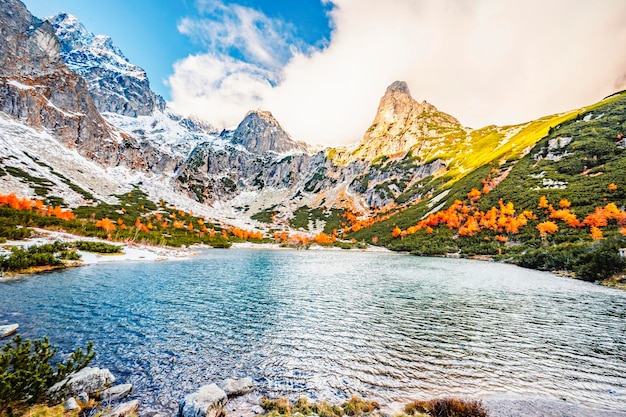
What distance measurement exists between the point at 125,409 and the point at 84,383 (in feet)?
8.31

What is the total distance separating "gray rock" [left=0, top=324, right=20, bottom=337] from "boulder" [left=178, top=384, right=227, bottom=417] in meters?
14.0

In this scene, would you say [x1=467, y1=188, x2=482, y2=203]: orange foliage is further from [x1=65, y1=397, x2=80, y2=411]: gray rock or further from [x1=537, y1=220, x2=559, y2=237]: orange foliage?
[x1=65, y1=397, x2=80, y2=411]: gray rock

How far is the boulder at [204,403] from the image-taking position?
9570 millimetres

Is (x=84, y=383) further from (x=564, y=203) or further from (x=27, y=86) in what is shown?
(x=27, y=86)

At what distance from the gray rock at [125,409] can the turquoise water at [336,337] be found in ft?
1.69

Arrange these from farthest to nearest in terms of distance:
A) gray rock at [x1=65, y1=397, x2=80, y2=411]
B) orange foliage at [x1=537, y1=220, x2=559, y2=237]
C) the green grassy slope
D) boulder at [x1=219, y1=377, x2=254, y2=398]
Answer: orange foliage at [x1=537, y1=220, x2=559, y2=237]
the green grassy slope
boulder at [x1=219, y1=377, x2=254, y2=398]
gray rock at [x1=65, y1=397, x2=80, y2=411]

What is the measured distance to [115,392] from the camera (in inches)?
429

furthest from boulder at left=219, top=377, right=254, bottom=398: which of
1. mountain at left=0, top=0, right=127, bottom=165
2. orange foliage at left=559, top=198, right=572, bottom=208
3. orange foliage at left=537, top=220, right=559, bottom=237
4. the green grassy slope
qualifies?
mountain at left=0, top=0, right=127, bottom=165

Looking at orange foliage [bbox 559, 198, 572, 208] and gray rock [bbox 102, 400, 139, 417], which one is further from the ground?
orange foliage [bbox 559, 198, 572, 208]

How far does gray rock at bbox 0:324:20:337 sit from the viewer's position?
15579 millimetres

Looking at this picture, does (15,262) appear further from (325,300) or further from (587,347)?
(587,347)

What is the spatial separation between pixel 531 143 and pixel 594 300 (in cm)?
16542

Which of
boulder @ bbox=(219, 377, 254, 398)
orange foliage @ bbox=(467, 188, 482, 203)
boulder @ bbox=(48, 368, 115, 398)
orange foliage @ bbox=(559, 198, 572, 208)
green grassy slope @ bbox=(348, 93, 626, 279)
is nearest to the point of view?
boulder @ bbox=(48, 368, 115, 398)

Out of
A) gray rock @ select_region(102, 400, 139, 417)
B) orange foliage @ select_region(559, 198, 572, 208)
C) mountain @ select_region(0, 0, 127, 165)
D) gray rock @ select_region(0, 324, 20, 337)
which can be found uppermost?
mountain @ select_region(0, 0, 127, 165)
